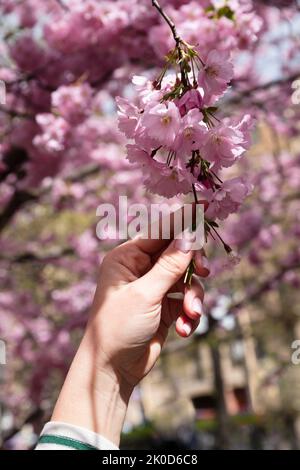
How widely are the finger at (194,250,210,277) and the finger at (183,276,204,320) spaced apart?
1.4 inches

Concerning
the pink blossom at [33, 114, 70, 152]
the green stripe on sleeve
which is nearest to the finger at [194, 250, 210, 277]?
the green stripe on sleeve

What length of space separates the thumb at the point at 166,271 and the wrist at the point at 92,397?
7.3 inches

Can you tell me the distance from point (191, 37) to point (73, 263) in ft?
14.8

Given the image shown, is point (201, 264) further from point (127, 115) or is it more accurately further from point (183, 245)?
point (127, 115)

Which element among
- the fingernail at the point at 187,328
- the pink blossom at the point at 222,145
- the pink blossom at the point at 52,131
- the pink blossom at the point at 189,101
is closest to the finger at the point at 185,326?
the fingernail at the point at 187,328

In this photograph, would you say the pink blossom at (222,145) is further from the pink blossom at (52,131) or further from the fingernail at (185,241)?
the pink blossom at (52,131)

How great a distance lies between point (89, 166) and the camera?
601cm

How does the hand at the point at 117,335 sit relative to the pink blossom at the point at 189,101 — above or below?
below

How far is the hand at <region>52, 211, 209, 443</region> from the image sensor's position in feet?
4.47

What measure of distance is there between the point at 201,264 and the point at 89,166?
4678 mm

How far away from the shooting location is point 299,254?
7191 mm

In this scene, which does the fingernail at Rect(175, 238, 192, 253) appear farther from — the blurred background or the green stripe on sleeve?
the green stripe on sleeve

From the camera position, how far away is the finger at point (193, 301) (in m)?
1.41

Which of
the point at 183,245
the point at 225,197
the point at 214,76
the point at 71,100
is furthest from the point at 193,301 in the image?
the point at 71,100
